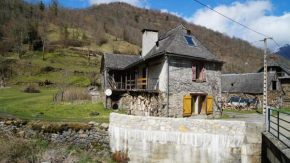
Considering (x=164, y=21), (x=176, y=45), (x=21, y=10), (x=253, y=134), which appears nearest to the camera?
(x=253, y=134)

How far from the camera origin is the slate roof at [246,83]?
24.7 meters

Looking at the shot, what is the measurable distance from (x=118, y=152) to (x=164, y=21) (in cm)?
11946

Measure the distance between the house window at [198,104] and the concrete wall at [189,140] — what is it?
4942 mm

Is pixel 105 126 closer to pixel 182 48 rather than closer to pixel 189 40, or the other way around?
pixel 182 48

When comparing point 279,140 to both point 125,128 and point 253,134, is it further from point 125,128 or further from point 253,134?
point 125,128

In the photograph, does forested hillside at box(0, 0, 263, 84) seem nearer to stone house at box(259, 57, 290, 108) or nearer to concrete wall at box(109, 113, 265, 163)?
concrete wall at box(109, 113, 265, 163)

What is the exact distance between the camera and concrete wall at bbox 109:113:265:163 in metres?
8.44

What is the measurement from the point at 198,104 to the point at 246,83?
1563cm

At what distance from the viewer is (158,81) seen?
13984 mm

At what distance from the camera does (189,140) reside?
8.83 metres

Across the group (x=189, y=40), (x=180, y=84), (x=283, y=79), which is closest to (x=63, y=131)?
(x=180, y=84)

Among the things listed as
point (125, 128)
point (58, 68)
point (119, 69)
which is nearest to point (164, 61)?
point (125, 128)

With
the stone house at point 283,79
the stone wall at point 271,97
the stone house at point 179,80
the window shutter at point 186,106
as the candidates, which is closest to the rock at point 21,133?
the stone house at point 179,80

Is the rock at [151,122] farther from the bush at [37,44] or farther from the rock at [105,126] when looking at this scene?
the bush at [37,44]
